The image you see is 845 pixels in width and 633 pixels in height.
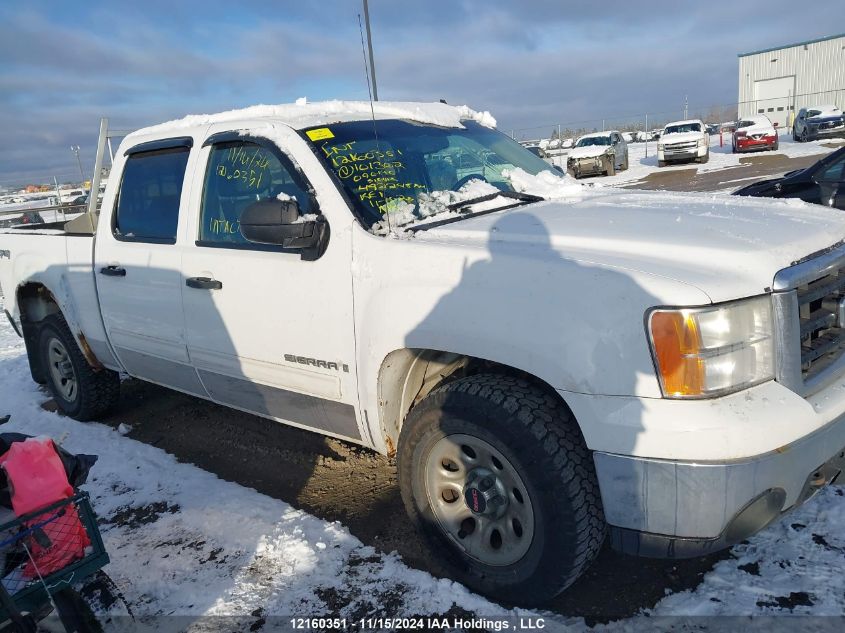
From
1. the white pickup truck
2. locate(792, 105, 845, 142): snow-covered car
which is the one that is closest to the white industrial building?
locate(792, 105, 845, 142): snow-covered car

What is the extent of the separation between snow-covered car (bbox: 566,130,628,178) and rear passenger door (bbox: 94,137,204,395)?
65.1 ft

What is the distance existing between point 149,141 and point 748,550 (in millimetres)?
3983

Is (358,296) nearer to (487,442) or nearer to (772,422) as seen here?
(487,442)

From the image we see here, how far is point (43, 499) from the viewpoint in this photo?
88.9 inches

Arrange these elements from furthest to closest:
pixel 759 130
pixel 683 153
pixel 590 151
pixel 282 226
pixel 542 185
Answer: pixel 759 130 → pixel 683 153 → pixel 590 151 → pixel 542 185 → pixel 282 226

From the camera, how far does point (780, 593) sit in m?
2.38

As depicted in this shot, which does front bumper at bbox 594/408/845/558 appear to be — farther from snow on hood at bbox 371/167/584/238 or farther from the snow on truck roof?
the snow on truck roof


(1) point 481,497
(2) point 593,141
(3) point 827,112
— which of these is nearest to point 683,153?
(2) point 593,141

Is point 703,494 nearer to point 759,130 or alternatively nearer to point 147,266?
point 147,266

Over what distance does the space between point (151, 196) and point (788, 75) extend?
54468 millimetres

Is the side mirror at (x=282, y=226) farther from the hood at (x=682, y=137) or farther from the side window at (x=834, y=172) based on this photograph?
the hood at (x=682, y=137)

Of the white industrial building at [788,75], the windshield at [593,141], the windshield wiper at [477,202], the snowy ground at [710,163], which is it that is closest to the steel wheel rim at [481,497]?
the windshield wiper at [477,202]

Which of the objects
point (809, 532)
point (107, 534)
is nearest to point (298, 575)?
point (107, 534)

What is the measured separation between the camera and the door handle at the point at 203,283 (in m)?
3.26
